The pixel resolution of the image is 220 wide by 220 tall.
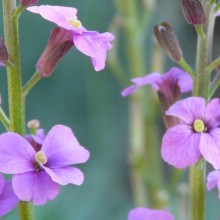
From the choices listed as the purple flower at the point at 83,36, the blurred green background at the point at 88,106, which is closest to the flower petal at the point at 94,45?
the purple flower at the point at 83,36

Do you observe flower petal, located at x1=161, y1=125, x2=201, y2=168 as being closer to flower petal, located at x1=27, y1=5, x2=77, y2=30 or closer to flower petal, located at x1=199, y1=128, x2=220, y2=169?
flower petal, located at x1=199, y1=128, x2=220, y2=169

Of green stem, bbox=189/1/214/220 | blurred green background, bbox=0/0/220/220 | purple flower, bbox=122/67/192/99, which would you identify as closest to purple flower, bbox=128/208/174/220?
green stem, bbox=189/1/214/220

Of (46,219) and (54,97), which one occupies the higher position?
(54,97)

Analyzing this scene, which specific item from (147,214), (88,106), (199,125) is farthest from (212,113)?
(88,106)

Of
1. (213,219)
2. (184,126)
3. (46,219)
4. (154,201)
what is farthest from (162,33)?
(213,219)

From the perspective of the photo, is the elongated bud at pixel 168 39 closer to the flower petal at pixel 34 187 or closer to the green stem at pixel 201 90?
the green stem at pixel 201 90

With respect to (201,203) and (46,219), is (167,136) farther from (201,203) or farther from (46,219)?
(46,219)

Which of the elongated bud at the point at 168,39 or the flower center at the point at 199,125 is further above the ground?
the elongated bud at the point at 168,39
